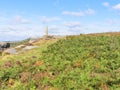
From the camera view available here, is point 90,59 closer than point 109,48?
Yes

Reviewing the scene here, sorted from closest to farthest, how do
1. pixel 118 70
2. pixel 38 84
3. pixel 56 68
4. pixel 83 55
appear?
1. pixel 38 84
2. pixel 118 70
3. pixel 56 68
4. pixel 83 55

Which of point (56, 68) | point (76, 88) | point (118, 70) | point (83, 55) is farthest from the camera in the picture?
point (83, 55)

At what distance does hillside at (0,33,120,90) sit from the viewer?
17766 millimetres

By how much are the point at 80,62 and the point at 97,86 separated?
5.52 meters

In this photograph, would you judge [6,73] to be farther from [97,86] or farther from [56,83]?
[97,86]

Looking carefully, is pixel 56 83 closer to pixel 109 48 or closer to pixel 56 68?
pixel 56 68

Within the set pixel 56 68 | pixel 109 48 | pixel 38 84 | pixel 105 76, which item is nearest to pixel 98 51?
pixel 109 48

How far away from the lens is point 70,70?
20688 millimetres

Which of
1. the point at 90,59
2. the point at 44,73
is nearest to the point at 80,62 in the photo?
the point at 90,59

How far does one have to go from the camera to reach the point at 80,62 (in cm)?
2267

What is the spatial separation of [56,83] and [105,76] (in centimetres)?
322

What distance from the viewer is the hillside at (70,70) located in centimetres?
1777

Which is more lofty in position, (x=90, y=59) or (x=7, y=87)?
(x=90, y=59)

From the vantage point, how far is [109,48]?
90.0 ft
